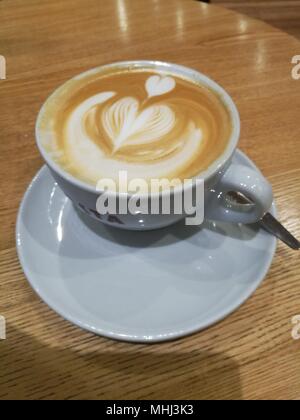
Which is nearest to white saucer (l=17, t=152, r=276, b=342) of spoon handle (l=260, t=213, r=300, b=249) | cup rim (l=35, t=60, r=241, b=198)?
spoon handle (l=260, t=213, r=300, b=249)

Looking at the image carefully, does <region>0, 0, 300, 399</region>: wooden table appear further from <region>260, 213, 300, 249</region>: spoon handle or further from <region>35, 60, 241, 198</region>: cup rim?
<region>35, 60, 241, 198</region>: cup rim

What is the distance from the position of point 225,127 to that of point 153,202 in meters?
0.17

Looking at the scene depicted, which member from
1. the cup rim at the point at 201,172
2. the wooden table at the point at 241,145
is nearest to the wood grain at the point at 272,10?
the wooden table at the point at 241,145

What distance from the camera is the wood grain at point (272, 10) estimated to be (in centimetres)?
213

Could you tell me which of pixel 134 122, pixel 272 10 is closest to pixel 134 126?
pixel 134 122

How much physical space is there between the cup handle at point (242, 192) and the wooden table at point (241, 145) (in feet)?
0.29

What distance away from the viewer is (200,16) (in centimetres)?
100

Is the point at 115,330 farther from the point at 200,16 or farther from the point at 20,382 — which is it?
the point at 200,16

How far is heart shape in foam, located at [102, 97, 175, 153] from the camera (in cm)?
60

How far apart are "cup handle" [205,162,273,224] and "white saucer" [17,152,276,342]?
43 mm

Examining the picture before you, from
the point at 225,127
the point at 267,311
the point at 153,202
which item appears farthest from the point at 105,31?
the point at 267,311

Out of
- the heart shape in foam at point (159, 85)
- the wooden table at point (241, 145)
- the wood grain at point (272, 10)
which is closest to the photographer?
the wooden table at point (241, 145)

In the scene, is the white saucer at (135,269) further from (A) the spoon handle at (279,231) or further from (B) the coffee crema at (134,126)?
(B) the coffee crema at (134,126)

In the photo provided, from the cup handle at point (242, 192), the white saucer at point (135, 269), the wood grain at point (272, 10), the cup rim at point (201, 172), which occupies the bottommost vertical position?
the wood grain at point (272, 10)
